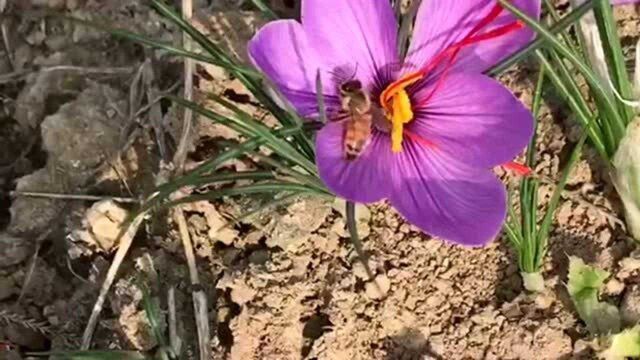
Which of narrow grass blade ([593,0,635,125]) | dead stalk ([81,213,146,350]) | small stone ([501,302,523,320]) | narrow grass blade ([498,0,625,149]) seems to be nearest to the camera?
narrow grass blade ([498,0,625,149])

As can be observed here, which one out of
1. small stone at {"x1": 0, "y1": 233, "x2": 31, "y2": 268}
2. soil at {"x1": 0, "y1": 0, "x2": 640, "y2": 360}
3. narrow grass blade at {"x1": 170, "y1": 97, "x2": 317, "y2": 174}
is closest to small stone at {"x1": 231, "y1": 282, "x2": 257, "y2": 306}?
soil at {"x1": 0, "y1": 0, "x2": 640, "y2": 360}

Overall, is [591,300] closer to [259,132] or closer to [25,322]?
[259,132]

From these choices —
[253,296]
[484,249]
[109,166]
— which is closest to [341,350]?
[253,296]

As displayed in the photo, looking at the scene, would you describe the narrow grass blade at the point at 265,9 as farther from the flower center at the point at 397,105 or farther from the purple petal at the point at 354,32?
the flower center at the point at 397,105

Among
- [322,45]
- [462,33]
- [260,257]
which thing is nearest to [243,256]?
[260,257]

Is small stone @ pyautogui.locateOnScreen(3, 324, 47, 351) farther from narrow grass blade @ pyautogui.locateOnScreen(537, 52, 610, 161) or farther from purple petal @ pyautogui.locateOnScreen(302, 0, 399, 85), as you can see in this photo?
narrow grass blade @ pyautogui.locateOnScreen(537, 52, 610, 161)

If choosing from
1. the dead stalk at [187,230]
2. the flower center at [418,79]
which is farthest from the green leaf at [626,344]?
the dead stalk at [187,230]
